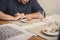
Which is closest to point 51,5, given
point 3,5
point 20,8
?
point 20,8

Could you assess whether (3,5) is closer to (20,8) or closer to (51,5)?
(20,8)

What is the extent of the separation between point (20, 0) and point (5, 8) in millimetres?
241

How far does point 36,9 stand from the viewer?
1.89 meters

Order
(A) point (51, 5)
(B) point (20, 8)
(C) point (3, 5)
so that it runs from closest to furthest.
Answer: (C) point (3, 5) < (B) point (20, 8) < (A) point (51, 5)

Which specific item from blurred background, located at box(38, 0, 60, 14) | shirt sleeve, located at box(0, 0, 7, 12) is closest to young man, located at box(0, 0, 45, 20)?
shirt sleeve, located at box(0, 0, 7, 12)

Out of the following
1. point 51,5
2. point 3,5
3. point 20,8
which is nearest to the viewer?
point 3,5

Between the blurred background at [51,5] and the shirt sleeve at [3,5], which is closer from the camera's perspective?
the shirt sleeve at [3,5]

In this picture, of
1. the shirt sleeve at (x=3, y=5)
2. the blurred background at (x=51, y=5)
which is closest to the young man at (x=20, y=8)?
the shirt sleeve at (x=3, y=5)

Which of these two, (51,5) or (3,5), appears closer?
(3,5)

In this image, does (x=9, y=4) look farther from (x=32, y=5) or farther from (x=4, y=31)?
(x=4, y=31)

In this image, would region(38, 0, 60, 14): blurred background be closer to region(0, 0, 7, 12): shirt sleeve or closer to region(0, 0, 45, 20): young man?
region(0, 0, 45, 20): young man

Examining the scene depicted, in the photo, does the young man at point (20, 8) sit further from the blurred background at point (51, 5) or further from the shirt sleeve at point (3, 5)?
the blurred background at point (51, 5)

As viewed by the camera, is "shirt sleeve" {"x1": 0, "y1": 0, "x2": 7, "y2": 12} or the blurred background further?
the blurred background

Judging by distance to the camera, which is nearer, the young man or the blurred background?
the young man
